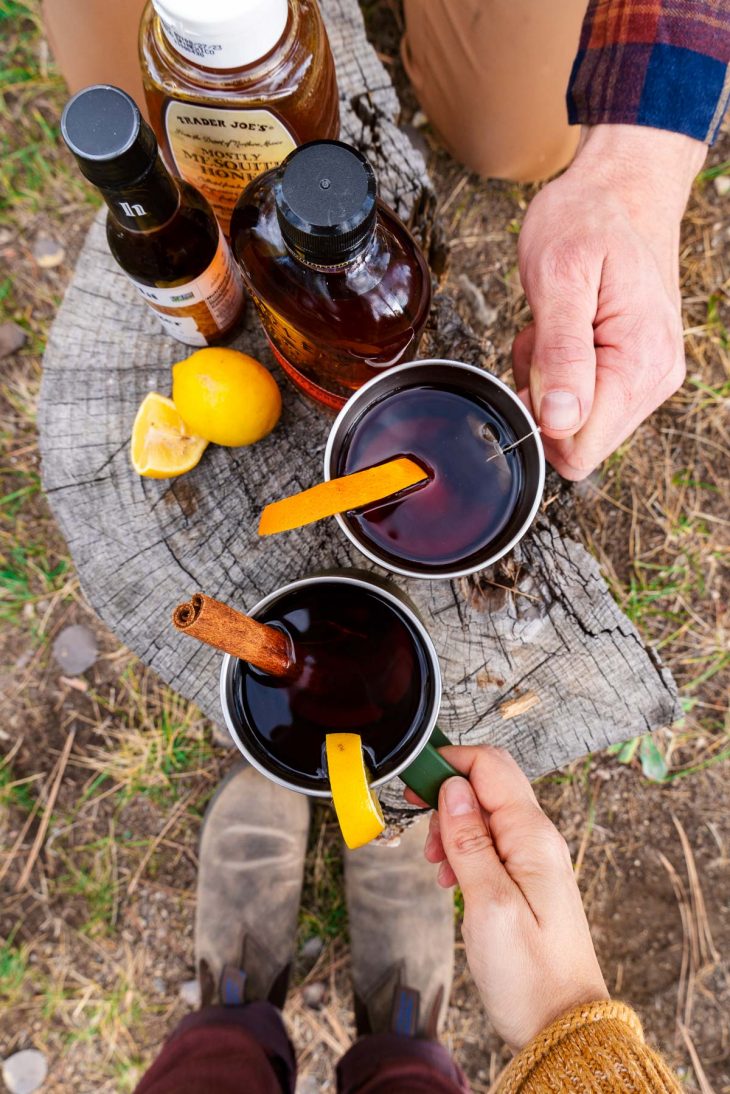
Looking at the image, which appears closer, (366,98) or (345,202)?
(345,202)

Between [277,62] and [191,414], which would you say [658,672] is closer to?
[191,414]

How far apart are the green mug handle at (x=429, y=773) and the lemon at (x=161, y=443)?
64 centimetres

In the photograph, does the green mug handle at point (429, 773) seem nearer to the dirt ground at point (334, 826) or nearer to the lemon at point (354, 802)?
the lemon at point (354, 802)

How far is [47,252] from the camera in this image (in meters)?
2.29

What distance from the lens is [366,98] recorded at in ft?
4.82

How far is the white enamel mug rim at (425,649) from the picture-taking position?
1.02m

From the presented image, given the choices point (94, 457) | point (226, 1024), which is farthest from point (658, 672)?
point (226, 1024)

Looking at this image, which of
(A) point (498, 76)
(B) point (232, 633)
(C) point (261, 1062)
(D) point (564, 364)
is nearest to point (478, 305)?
(A) point (498, 76)

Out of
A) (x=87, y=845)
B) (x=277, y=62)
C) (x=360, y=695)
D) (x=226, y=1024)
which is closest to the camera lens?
(x=277, y=62)

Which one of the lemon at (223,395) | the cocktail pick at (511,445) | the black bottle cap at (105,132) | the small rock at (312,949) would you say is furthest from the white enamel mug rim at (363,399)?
the small rock at (312,949)

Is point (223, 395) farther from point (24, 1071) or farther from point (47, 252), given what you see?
point (24, 1071)

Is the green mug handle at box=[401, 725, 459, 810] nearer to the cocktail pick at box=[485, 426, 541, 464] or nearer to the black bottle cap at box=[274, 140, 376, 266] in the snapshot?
the cocktail pick at box=[485, 426, 541, 464]

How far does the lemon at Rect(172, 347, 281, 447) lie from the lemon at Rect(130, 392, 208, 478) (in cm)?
5

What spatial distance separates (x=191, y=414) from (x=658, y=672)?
93 centimetres
